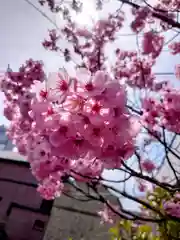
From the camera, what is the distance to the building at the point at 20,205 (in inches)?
366

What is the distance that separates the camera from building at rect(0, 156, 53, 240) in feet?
30.5

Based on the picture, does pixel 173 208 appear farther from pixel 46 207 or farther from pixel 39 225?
pixel 46 207

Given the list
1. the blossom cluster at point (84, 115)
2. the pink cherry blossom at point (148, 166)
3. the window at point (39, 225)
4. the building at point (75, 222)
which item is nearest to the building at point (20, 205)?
the window at point (39, 225)

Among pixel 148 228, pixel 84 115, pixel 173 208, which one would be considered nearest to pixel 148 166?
pixel 148 228

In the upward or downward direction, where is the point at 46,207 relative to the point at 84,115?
upward

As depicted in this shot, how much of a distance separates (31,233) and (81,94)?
9296 millimetres

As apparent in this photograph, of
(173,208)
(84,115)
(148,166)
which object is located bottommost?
(84,115)

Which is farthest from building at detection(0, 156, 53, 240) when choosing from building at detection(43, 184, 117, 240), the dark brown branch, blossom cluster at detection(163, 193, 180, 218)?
the dark brown branch

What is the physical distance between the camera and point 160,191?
554 cm

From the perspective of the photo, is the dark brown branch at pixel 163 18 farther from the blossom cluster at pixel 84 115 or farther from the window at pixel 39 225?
the window at pixel 39 225

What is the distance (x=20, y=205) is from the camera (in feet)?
33.0

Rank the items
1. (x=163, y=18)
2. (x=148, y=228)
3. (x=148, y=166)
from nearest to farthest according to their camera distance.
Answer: (x=163, y=18)
(x=148, y=228)
(x=148, y=166)

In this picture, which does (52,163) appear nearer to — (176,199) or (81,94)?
(81,94)

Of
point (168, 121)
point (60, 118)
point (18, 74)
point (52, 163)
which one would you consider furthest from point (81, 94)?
point (18, 74)
